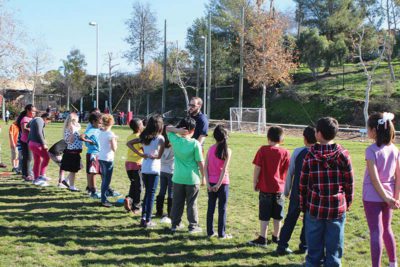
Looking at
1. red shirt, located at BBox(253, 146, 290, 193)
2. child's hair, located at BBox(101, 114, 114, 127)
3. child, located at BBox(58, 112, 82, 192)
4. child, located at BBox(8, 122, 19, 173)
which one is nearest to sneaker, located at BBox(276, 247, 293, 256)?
red shirt, located at BBox(253, 146, 290, 193)

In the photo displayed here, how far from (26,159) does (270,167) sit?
21.4ft

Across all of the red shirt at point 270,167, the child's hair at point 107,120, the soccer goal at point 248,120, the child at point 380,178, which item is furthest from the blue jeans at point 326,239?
the soccer goal at point 248,120

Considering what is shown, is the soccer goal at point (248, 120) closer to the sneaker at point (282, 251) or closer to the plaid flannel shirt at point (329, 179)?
the sneaker at point (282, 251)

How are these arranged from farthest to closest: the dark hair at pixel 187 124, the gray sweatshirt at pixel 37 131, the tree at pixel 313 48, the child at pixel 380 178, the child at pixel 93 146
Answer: the tree at pixel 313 48 < the gray sweatshirt at pixel 37 131 < the child at pixel 93 146 < the dark hair at pixel 187 124 < the child at pixel 380 178

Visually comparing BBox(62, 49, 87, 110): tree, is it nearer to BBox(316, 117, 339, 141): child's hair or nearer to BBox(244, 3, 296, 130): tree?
BBox(244, 3, 296, 130): tree

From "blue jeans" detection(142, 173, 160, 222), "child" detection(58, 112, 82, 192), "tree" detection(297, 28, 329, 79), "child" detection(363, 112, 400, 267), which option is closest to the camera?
"child" detection(363, 112, 400, 267)

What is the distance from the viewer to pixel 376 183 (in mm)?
4172

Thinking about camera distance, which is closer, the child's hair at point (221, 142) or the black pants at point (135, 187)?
the child's hair at point (221, 142)

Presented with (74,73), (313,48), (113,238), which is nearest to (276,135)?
(113,238)

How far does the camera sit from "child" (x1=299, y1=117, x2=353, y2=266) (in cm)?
408

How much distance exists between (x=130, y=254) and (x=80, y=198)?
126 inches

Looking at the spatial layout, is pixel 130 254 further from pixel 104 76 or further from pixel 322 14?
pixel 104 76

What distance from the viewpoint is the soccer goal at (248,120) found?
34200mm

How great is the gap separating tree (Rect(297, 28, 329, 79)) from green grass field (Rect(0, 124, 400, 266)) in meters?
39.6
